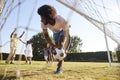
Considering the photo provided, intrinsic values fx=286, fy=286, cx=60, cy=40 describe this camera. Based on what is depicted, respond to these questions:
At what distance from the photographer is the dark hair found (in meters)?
3.17

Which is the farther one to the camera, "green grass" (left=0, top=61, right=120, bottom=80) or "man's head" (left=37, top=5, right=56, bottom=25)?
"green grass" (left=0, top=61, right=120, bottom=80)

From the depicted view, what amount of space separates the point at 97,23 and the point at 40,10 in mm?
1816

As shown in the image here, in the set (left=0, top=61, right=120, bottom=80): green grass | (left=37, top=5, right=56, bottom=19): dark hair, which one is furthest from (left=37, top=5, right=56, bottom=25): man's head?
(left=0, top=61, right=120, bottom=80): green grass

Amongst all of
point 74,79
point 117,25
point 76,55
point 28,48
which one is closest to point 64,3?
point 117,25

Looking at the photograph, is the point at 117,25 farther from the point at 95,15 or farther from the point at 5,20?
the point at 5,20

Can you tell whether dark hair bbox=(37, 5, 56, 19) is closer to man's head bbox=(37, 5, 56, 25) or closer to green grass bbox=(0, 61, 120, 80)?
man's head bbox=(37, 5, 56, 25)

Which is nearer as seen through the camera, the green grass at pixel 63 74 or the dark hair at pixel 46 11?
the dark hair at pixel 46 11

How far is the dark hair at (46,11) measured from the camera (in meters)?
3.17

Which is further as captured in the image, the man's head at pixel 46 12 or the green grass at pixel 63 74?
the green grass at pixel 63 74

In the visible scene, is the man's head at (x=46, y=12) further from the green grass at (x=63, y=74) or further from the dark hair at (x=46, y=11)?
the green grass at (x=63, y=74)

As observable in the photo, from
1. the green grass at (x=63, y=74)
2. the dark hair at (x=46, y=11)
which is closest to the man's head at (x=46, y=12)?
the dark hair at (x=46, y=11)

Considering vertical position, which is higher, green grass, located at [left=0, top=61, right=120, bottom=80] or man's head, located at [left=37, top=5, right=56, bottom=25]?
man's head, located at [left=37, top=5, right=56, bottom=25]

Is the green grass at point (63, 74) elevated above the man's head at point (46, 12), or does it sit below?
below

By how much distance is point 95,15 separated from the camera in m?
4.20
